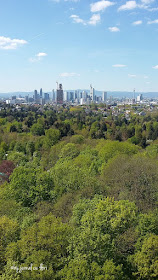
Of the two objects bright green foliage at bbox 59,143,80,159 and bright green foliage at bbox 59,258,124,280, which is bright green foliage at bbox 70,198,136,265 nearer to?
bright green foliage at bbox 59,258,124,280

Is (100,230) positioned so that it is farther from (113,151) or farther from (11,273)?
(113,151)

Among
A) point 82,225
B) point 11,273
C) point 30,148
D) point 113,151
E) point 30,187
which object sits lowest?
point 30,148

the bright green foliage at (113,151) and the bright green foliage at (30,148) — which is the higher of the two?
the bright green foliage at (113,151)

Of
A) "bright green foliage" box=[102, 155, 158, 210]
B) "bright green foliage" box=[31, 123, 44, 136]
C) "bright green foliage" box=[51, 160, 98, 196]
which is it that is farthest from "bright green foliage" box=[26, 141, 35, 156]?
"bright green foliage" box=[102, 155, 158, 210]

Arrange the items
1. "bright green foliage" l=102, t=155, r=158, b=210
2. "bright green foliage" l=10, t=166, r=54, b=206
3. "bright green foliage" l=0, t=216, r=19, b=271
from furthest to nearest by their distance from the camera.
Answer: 1. "bright green foliage" l=10, t=166, r=54, b=206
2. "bright green foliage" l=102, t=155, r=158, b=210
3. "bright green foliage" l=0, t=216, r=19, b=271

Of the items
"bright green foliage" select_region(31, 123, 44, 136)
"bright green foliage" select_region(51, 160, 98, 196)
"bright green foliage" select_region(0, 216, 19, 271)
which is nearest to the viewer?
"bright green foliage" select_region(0, 216, 19, 271)

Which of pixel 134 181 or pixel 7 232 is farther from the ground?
pixel 134 181

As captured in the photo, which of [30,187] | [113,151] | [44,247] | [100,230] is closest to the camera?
[44,247]

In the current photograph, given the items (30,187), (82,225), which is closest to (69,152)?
(30,187)

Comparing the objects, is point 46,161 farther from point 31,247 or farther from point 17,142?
point 31,247

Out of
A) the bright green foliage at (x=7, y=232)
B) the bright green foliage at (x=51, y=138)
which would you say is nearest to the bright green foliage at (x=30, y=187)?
the bright green foliage at (x=7, y=232)

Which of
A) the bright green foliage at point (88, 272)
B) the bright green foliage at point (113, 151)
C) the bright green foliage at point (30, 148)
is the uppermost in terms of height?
the bright green foliage at point (113, 151)

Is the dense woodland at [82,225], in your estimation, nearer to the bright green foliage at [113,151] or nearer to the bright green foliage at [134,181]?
the bright green foliage at [134,181]
